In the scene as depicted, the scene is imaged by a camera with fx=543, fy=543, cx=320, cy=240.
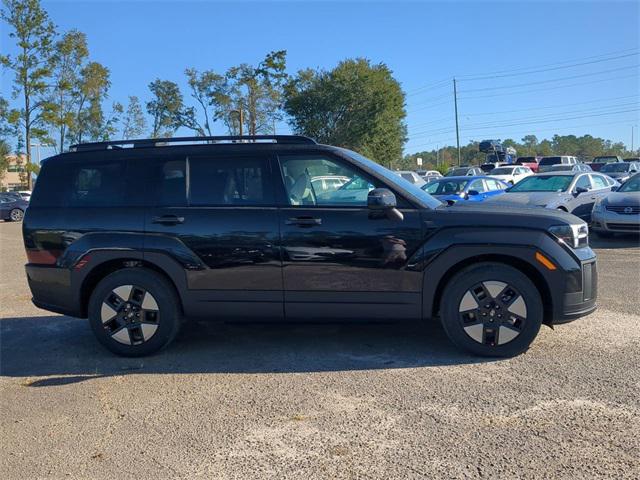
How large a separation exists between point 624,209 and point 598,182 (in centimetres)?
304

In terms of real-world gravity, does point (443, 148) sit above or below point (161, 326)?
above

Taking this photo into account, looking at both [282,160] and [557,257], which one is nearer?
[557,257]

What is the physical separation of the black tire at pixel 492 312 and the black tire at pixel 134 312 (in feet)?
7.96

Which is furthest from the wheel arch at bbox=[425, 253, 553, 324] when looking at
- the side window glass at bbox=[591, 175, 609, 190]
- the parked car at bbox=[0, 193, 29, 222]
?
the parked car at bbox=[0, 193, 29, 222]

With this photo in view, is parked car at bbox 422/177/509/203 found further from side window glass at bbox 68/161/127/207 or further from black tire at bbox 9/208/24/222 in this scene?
black tire at bbox 9/208/24/222

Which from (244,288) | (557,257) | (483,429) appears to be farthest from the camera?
(244,288)

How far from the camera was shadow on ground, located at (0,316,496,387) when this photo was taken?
4633 millimetres

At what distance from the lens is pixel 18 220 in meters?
27.5

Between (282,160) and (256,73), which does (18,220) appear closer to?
(256,73)

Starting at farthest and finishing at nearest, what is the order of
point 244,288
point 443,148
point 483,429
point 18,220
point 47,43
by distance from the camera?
1. point 443,148
2. point 47,43
3. point 18,220
4. point 244,288
5. point 483,429

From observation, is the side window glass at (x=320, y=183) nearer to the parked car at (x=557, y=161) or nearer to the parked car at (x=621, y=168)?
the parked car at (x=621, y=168)

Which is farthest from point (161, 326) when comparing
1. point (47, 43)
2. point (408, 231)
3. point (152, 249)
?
point (47, 43)

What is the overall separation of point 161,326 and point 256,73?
41787 millimetres

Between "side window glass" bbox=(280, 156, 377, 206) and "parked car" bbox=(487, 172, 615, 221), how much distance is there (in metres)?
8.11
